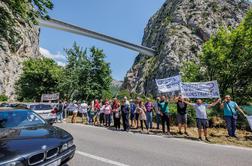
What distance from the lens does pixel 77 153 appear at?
20.0ft

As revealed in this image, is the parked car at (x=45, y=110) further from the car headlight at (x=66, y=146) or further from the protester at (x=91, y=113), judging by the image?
the car headlight at (x=66, y=146)

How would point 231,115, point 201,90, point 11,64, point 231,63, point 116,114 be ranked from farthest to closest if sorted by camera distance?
point 11,64 < point 231,63 < point 116,114 < point 201,90 < point 231,115

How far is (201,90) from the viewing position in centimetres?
1051

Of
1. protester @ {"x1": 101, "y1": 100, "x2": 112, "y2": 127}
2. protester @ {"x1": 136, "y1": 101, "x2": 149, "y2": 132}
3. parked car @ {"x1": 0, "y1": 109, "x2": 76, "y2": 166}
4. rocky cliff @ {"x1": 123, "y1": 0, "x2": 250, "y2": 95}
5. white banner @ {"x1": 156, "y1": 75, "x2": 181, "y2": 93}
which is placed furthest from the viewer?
rocky cliff @ {"x1": 123, "y1": 0, "x2": 250, "y2": 95}

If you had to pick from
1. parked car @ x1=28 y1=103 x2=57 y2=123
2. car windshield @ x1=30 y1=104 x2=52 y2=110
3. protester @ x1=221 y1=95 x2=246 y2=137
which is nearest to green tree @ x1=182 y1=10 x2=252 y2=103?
protester @ x1=221 y1=95 x2=246 y2=137

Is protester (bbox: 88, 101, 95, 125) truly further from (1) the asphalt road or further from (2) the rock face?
(2) the rock face

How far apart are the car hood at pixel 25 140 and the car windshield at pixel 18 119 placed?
0.46 meters

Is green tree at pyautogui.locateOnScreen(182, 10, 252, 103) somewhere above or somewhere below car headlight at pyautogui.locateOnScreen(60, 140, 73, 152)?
above

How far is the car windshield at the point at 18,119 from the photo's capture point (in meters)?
4.71

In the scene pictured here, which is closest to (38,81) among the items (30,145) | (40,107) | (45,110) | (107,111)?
(40,107)

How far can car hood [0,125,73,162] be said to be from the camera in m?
3.10

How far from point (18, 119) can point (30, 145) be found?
1.98m

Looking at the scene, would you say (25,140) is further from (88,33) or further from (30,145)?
(88,33)

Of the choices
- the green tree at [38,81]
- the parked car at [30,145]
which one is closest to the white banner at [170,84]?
the parked car at [30,145]
